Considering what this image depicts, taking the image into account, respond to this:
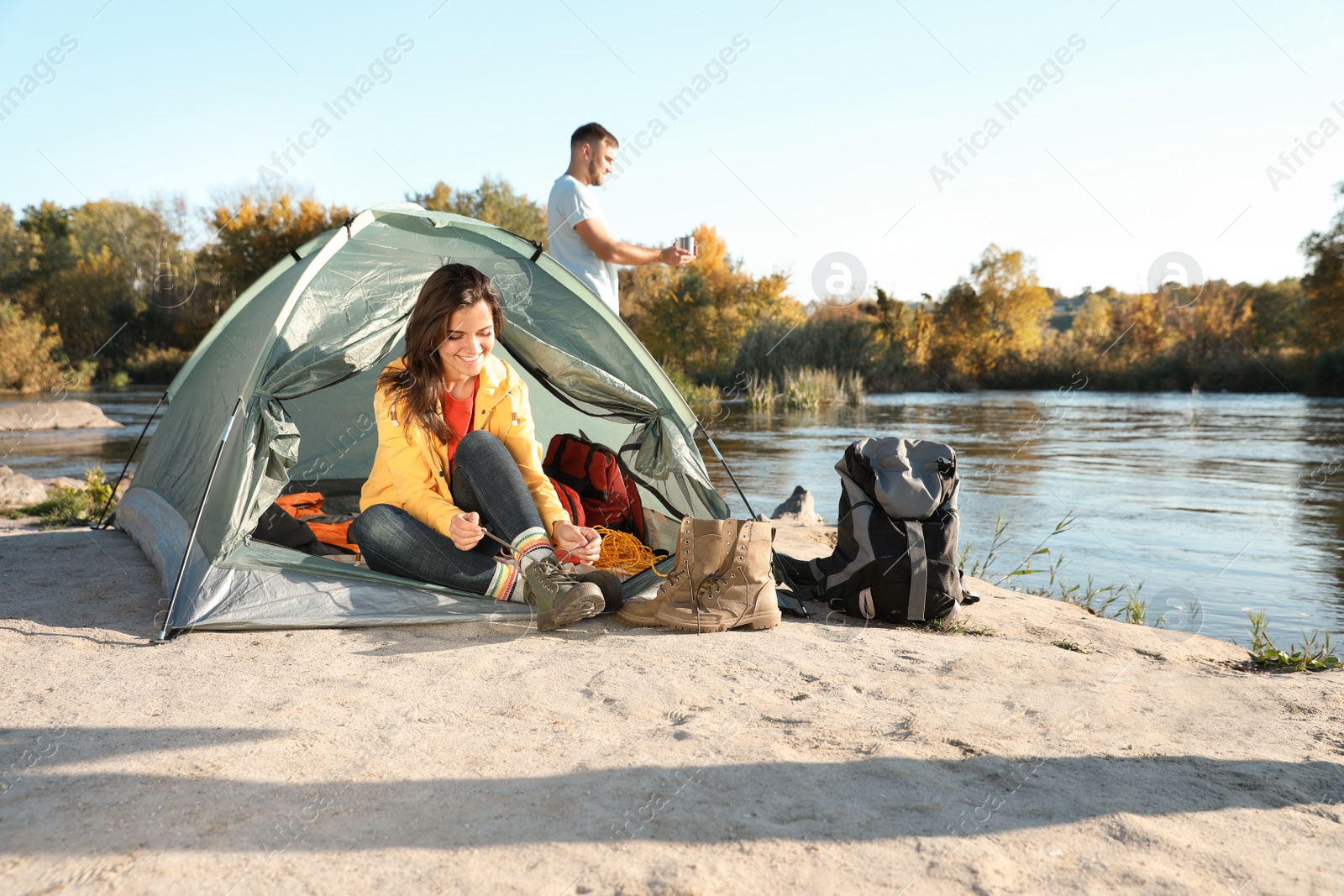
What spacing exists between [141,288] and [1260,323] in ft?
125

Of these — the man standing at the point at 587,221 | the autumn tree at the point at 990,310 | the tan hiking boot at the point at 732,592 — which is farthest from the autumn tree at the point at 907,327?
the tan hiking boot at the point at 732,592

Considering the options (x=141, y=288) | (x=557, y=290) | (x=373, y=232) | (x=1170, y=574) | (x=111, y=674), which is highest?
(x=141, y=288)

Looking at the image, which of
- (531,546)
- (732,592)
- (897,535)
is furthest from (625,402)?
(897,535)

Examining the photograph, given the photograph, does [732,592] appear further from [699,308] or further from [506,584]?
[699,308]

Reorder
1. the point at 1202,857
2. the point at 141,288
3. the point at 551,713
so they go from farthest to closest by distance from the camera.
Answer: the point at 141,288 < the point at 551,713 < the point at 1202,857

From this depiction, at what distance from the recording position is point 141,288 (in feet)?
107

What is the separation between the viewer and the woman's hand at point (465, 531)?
123 inches

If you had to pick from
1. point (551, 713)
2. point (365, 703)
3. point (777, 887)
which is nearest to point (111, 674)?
point (365, 703)

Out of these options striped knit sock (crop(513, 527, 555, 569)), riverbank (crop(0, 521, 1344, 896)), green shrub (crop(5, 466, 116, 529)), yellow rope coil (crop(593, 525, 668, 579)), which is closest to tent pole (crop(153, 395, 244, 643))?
riverbank (crop(0, 521, 1344, 896))

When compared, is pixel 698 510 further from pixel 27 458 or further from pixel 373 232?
pixel 27 458

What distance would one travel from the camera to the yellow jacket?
10.7 feet

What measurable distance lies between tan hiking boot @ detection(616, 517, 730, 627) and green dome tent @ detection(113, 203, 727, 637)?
1.03 ft

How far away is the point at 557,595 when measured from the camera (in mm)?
3035

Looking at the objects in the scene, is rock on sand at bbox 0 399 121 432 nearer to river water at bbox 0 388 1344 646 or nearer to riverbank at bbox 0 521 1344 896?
river water at bbox 0 388 1344 646
